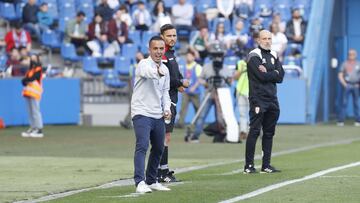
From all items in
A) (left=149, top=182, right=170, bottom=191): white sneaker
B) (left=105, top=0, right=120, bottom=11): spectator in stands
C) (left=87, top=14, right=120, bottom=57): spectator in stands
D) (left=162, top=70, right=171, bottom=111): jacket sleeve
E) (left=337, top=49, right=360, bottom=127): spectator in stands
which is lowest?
(left=337, top=49, right=360, bottom=127): spectator in stands

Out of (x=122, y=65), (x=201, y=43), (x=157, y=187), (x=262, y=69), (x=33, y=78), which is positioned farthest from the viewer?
(x=122, y=65)

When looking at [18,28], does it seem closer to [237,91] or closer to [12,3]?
[12,3]

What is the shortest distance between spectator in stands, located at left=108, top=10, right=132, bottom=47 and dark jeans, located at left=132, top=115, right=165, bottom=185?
18.6m

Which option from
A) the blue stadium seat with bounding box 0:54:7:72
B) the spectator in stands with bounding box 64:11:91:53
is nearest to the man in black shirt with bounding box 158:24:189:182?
the blue stadium seat with bounding box 0:54:7:72

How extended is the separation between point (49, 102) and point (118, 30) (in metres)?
3.59

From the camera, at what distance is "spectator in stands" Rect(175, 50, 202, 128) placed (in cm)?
2700

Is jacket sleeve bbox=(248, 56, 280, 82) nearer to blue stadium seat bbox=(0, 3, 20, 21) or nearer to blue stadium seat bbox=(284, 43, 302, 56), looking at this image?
blue stadium seat bbox=(284, 43, 302, 56)

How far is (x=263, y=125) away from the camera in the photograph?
1559 cm

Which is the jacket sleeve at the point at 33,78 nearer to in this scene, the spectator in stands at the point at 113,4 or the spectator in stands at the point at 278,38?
the spectator in stands at the point at 278,38

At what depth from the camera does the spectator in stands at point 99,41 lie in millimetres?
31406

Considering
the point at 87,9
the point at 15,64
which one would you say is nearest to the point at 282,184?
the point at 15,64

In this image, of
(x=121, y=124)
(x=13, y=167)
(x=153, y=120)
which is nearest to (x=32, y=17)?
(x=121, y=124)

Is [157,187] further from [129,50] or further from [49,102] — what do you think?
[129,50]

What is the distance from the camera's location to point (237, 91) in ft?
78.4
